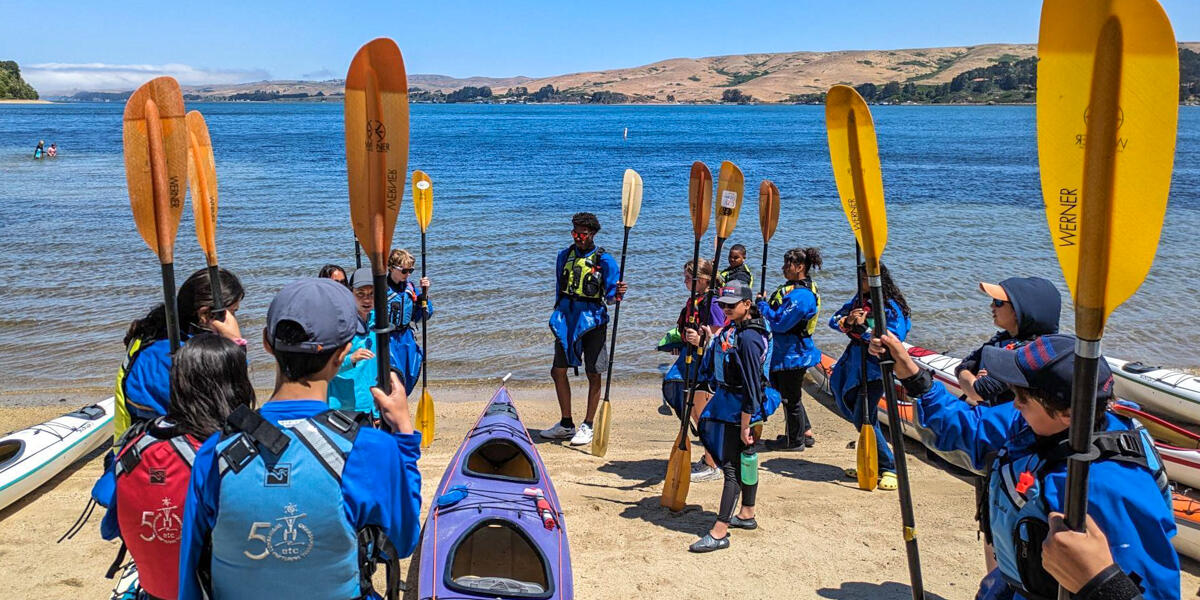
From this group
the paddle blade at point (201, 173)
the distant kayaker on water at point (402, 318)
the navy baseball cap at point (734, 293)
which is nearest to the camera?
the paddle blade at point (201, 173)

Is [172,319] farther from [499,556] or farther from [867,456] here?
[867,456]

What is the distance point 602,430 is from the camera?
6.99 metres

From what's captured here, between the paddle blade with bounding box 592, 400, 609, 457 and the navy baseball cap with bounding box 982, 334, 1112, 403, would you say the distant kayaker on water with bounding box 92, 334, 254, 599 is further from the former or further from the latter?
the paddle blade with bounding box 592, 400, 609, 457

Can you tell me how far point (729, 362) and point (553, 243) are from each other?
1332 centimetres

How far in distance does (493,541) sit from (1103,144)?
342 cm

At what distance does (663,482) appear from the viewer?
659cm

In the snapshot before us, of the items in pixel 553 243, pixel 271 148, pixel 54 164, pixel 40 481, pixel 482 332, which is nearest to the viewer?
pixel 40 481

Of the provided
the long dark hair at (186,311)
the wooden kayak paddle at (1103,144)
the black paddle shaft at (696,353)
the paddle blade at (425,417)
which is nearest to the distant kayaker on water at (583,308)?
the black paddle shaft at (696,353)

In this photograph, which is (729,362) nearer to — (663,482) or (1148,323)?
(663,482)

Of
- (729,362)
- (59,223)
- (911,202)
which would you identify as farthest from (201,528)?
(911,202)

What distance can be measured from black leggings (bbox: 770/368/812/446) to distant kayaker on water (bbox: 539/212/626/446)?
153 centimetres

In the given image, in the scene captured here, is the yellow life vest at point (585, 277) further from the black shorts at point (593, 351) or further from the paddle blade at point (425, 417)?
the paddle blade at point (425, 417)

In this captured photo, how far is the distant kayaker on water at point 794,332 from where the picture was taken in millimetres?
6855

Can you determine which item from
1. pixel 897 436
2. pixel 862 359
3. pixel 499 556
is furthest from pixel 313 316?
pixel 862 359
